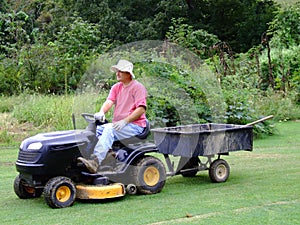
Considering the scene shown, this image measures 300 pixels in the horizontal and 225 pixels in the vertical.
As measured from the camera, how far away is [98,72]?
43.5ft

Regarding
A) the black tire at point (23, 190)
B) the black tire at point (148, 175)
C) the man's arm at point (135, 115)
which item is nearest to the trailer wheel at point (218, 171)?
the black tire at point (148, 175)

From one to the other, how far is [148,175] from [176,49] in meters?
7.88

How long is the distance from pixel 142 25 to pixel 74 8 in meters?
3.37

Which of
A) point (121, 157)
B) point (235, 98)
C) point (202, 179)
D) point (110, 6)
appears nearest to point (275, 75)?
point (235, 98)

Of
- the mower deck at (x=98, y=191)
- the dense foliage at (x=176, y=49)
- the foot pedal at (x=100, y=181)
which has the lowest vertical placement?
the mower deck at (x=98, y=191)

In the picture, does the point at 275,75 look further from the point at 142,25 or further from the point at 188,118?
the point at 142,25

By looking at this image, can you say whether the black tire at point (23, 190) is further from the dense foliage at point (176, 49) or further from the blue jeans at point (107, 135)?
the dense foliage at point (176, 49)

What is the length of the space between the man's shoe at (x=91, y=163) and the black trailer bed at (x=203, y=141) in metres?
1.00

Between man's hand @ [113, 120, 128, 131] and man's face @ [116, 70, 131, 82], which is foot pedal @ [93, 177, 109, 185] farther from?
man's face @ [116, 70, 131, 82]

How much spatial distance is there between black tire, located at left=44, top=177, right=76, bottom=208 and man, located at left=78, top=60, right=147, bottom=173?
30cm

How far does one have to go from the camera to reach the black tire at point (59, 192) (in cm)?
607

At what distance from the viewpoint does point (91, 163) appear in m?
6.39

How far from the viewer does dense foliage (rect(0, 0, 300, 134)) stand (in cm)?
1120

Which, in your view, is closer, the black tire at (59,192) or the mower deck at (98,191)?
the black tire at (59,192)
